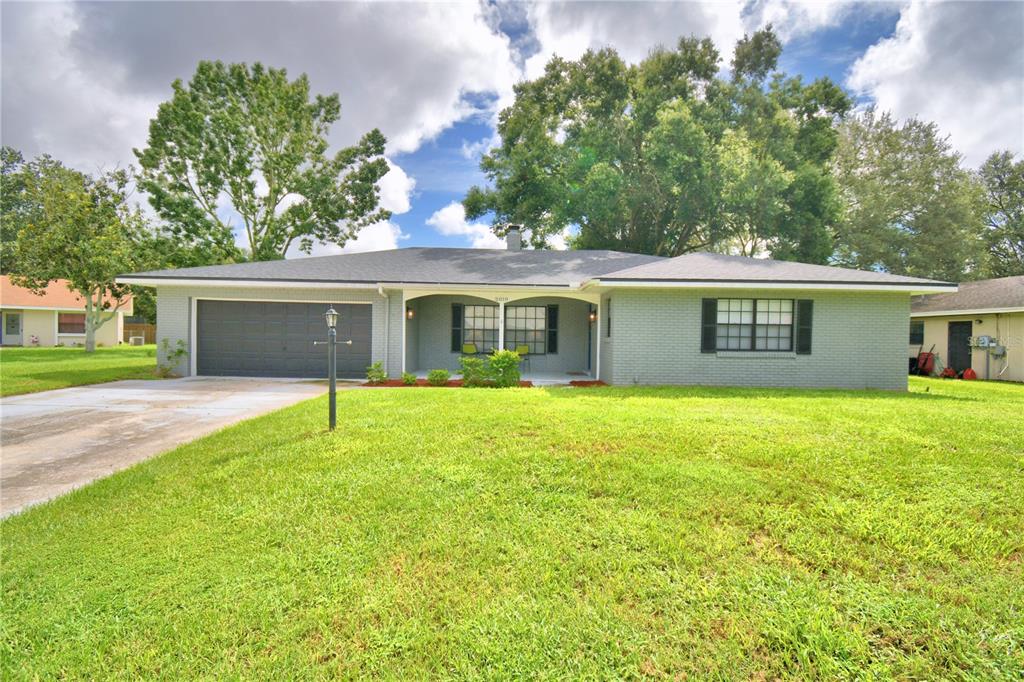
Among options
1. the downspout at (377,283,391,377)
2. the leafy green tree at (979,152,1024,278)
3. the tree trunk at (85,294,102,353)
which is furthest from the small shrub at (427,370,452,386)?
the leafy green tree at (979,152,1024,278)

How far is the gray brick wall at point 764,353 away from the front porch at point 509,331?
11.1 ft

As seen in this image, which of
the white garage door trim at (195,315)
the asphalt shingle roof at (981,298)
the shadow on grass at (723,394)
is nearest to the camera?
the shadow on grass at (723,394)

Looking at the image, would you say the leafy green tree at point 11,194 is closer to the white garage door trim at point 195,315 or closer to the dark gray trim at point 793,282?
the white garage door trim at point 195,315

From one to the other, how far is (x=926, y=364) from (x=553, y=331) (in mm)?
13619

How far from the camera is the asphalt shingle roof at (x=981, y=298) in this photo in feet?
47.2

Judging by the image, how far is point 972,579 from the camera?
9.00 feet

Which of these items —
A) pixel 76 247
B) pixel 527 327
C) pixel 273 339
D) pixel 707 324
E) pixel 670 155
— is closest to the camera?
pixel 707 324

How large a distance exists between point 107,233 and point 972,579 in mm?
28674

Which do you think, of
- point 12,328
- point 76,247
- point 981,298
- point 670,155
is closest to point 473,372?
point 670,155

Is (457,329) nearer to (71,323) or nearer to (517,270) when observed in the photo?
(517,270)

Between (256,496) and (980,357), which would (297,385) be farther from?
(980,357)

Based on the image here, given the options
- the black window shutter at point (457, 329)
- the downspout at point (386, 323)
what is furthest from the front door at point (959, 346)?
the downspout at point (386, 323)

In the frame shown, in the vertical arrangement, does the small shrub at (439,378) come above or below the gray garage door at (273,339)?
below

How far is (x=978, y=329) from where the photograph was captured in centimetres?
1531
